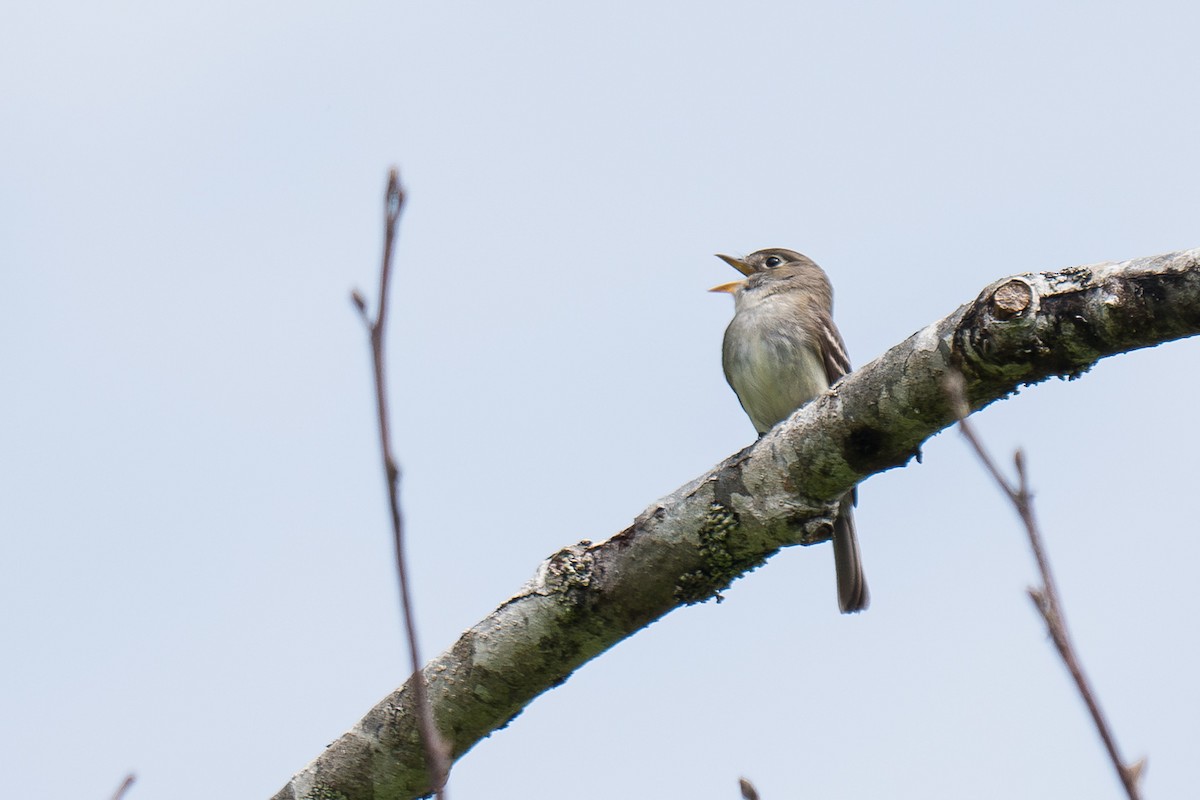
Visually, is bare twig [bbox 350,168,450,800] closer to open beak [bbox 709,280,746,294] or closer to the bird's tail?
the bird's tail

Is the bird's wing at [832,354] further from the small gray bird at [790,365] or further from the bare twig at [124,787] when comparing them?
the bare twig at [124,787]

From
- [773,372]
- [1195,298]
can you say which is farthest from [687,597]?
[773,372]

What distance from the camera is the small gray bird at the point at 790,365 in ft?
23.3

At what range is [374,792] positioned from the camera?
423cm

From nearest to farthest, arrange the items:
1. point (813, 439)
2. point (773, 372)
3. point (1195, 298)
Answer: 1. point (1195, 298)
2. point (813, 439)
3. point (773, 372)

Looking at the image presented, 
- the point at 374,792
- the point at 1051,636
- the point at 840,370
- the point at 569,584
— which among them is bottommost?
the point at 1051,636

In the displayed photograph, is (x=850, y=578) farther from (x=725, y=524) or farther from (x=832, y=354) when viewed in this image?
(x=725, y=524)

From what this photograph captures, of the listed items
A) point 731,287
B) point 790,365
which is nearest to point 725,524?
point 790,365

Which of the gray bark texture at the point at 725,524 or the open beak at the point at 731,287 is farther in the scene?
the open beak at the point at 731,287

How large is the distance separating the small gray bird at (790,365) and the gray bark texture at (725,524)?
306 centimetres

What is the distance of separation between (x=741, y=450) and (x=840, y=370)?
327 cm

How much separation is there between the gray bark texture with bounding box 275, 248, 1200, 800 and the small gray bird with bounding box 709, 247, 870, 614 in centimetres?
306

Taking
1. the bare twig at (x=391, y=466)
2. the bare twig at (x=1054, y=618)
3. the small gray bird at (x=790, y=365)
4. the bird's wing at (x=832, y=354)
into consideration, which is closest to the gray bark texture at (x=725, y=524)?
the bare twig at (x=1054, y=618)

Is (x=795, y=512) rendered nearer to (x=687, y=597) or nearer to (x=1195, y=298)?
(x=687, y=597)
